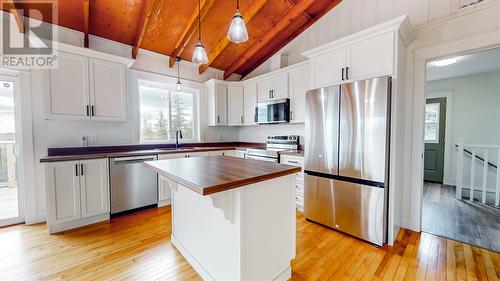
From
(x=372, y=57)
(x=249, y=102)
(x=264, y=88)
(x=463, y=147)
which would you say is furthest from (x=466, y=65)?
(x=249, y=102)

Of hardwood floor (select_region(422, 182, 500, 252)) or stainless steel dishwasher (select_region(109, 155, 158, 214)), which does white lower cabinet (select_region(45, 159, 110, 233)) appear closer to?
stainless steel dishwasher (select_region(109, 155, 158, 214))

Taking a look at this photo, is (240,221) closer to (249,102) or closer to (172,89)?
(249,102)

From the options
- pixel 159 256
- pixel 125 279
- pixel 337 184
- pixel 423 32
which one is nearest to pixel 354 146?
pixel 337 184

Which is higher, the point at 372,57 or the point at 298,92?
the point at 372,57

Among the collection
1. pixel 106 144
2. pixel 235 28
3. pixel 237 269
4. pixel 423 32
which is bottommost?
pixel 237 269

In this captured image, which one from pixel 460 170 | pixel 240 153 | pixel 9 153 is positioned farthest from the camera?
pixel 240 153

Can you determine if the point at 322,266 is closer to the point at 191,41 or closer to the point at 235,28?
the point at 235,28

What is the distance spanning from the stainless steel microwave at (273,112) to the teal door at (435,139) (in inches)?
157

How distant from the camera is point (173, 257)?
204cm

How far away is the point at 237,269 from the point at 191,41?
3.75 m

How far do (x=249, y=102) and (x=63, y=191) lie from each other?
333 centimetres

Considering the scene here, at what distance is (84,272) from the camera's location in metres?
1.82

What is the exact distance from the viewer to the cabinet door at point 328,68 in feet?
8.33

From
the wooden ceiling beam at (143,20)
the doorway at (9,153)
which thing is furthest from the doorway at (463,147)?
the doorway at (9,153)
